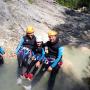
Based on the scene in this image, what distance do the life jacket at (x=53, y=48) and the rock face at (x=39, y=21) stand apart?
337 centimetres

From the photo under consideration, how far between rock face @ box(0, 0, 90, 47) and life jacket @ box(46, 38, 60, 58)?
337 centimetres

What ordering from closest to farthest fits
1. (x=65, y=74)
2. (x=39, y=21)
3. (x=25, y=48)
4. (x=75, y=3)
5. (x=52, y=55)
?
(x=52, y=55)
(x=25, y=48)
(x=65, y=74)
(x=39, y=21)
(x=75, y=3)

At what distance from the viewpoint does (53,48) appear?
8.23 meters

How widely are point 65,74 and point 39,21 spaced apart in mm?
4434

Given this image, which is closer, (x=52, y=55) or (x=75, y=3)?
(x=52, y=55)

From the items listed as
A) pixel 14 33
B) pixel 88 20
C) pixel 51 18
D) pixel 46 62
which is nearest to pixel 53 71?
pixel 46 62

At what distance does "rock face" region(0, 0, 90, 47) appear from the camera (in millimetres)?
12406

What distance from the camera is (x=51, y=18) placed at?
14812mm

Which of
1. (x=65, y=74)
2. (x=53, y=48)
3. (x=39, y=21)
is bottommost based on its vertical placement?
(x=65, y=74)

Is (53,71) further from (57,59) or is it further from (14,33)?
(14,33)

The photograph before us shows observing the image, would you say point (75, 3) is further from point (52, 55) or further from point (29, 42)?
point (52, 55)

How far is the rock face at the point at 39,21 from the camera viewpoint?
40.7 feet

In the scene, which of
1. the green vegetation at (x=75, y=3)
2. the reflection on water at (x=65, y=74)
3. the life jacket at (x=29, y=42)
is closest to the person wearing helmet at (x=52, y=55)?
the life jacket at (x=29, y=42)

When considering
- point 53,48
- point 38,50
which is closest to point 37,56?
point 38,50
